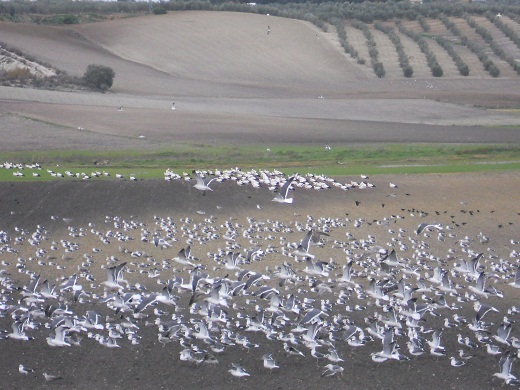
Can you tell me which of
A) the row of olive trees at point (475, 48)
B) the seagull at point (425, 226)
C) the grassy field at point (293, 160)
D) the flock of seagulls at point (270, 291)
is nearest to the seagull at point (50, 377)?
the flock of seagulls at point (270, 291)

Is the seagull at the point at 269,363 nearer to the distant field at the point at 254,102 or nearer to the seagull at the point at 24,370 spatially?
the seagull at the point at 24,370

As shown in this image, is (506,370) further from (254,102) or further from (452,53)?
(452,53)

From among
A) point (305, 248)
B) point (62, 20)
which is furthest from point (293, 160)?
point (62, 20)

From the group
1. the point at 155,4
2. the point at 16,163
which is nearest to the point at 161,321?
the point at 16,163

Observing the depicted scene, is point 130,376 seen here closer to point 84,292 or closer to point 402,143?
point 84,292

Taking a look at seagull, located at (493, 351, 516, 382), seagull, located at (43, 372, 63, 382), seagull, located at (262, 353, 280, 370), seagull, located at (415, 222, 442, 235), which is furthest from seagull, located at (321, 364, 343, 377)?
seagull, located at (415, 222, 442, 235)

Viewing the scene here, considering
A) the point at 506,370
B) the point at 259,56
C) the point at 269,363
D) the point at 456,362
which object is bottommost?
the point at 259,56

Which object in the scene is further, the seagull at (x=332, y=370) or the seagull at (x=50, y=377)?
the seagull at (x=332, y=370)
